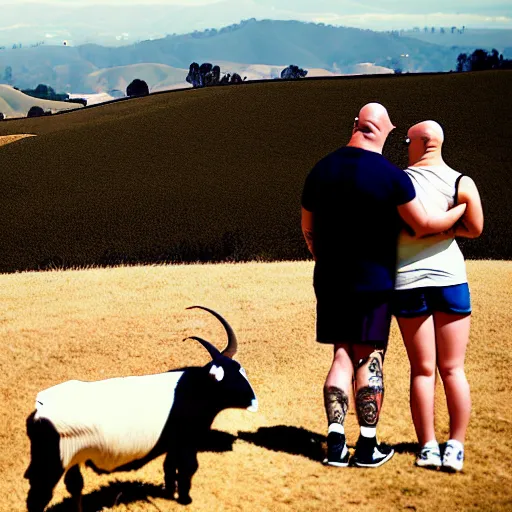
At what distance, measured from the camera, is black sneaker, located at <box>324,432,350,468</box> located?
6855 millimetres

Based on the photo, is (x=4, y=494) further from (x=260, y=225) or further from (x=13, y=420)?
(x=260, y=225)

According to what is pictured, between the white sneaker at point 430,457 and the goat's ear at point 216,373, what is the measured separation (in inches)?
86.2

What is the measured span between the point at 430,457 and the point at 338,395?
3.58 feet

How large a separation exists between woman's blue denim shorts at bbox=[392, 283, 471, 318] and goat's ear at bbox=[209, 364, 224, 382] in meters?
1.67

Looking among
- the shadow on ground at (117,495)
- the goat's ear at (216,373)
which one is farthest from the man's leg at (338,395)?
the shadow on ground at (117,495)

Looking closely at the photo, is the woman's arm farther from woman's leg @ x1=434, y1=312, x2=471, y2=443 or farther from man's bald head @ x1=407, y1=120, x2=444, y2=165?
woman's leg @ x1=434, y1=312, x2=471, y2=443

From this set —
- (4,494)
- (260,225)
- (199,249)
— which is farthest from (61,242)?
(4,494)

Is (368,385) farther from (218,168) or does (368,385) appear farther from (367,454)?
(218,168)

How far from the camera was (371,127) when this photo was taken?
6660 millimetres

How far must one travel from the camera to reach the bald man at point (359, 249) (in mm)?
6426

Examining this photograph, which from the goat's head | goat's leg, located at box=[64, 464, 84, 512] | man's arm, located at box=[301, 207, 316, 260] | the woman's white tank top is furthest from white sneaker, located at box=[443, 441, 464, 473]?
goat's leg, located at box=[64, 464, 84, 512]

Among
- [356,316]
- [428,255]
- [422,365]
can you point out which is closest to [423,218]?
[428,255]

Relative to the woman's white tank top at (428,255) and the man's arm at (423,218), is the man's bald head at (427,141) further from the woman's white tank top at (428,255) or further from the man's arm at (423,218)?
the man's arm at (423,218)

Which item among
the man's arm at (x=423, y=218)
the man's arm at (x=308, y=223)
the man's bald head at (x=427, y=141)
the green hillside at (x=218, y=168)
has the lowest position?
the green hillside at (x=218, y=168)
